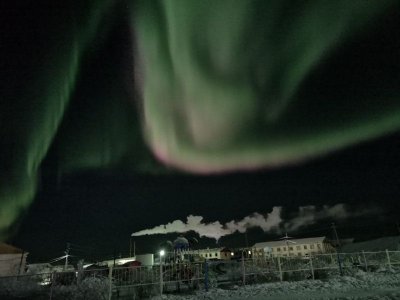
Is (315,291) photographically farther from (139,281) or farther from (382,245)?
(382,245)

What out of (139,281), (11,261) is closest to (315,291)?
(139,281)

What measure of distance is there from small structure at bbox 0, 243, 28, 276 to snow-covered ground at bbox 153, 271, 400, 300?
3903 centimetres

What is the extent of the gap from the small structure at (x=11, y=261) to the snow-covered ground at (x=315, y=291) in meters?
39.0

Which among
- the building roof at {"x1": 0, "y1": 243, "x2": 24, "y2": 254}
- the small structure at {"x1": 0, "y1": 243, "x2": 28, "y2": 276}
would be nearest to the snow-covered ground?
the small structure at {"x1": 0, "y1": 243, "x2": 28, "y2": 276}

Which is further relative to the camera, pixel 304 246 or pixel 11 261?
pixel 304 246

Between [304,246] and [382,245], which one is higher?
[304,246]

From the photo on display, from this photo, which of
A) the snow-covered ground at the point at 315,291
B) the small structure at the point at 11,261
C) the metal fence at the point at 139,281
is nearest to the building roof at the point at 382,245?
the metal fence at the point at 139,281

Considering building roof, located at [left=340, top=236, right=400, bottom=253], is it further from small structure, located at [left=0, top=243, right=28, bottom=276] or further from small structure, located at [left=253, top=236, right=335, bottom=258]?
small structure, located at [left=0, top=243, right=28, bottom=276]

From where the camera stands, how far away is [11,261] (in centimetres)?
4503

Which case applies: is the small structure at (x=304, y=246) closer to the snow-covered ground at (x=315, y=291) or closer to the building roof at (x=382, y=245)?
the building roof at (x=382, y=245)

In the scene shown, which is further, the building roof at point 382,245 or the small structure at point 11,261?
the building roof at point 382,245

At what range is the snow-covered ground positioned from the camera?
13852 millimetres

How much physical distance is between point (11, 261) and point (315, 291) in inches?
1769

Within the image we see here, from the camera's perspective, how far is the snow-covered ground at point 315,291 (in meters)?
13.9
